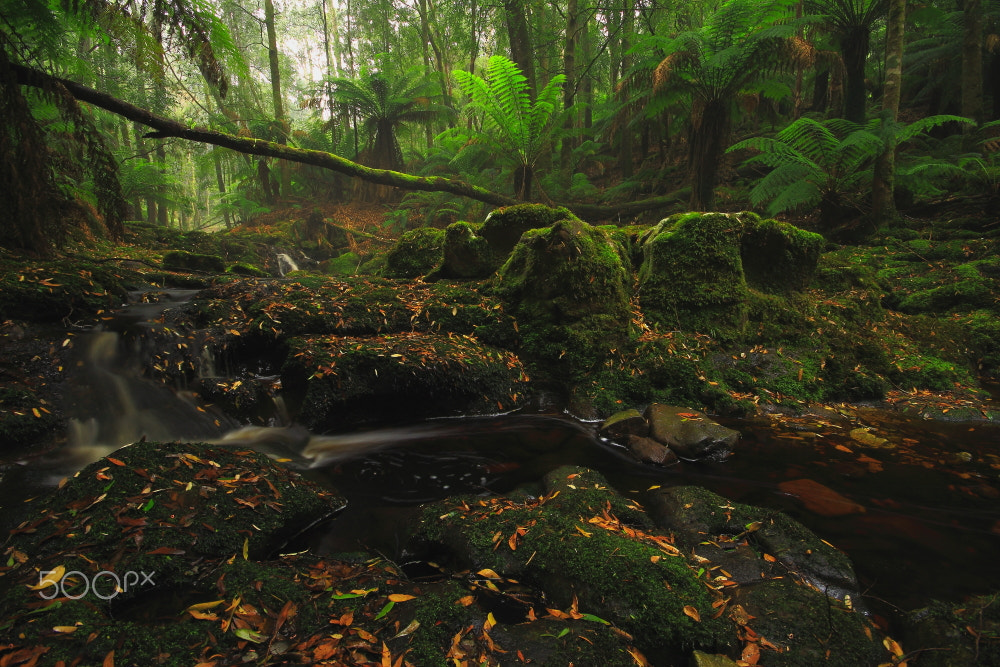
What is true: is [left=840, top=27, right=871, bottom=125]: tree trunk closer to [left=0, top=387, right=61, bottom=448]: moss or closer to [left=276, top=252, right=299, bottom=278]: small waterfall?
[left=0, top=387, right=61, bottom=448]: moss

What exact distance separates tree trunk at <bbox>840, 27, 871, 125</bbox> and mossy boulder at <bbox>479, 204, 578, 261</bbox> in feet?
19.9

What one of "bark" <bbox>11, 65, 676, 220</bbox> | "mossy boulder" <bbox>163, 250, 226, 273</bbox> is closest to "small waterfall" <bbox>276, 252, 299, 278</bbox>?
"mossy boulder" <bbox>163, 250, 226, 273</bbox>

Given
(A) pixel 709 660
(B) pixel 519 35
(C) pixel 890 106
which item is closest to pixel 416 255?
(A) pixel 709 660

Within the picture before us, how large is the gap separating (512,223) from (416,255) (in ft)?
5.55

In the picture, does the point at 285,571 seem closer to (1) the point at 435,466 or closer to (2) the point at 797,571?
(1) the point at 435,466

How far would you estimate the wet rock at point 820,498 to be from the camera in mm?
2618

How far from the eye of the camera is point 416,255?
662cm

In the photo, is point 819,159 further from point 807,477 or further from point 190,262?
point 190,262

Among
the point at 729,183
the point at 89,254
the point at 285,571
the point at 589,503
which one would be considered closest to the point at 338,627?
the point at 285,571

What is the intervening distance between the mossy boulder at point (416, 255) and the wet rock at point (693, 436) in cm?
415

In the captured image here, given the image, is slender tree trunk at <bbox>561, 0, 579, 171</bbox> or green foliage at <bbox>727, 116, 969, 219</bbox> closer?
green foliage at <bbox>727, 116, 969, 219</bbox>

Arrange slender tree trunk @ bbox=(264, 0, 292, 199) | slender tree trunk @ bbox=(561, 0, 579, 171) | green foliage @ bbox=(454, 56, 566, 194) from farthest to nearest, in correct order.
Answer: slender tree trunk @ bbox=(264, 0, 292, 199) < slender tree trunk @ bbox=(561, 0, 579, 171) < green foliage @ bbox=(454, 56, 566, 194)

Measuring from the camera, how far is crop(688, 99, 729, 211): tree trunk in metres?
7.04

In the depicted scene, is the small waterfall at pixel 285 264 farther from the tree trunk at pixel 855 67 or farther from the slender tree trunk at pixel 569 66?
the tree trunk at pixel 855 67
